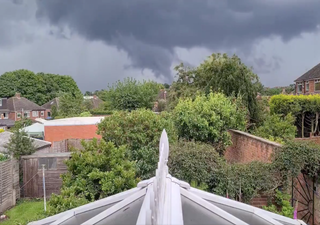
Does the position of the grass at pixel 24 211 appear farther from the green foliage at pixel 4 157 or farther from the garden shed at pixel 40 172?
the green foliage at pixel 4 157

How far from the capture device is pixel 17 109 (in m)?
45.4

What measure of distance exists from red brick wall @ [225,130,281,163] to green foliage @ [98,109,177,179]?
333 centimetres

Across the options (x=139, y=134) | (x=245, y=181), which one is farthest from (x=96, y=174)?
(x=245, y=181)

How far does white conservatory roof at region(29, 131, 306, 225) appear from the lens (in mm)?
1642

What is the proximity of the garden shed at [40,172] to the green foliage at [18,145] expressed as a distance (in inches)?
11.4

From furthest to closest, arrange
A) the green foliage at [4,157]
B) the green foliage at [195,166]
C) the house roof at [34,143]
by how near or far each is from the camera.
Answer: the house roof at [34,143]
the green foliage at [4,157]
the green foliage at [195,166]

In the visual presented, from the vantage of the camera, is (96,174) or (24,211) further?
(24,211)

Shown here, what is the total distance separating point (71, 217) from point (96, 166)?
4.48 metres

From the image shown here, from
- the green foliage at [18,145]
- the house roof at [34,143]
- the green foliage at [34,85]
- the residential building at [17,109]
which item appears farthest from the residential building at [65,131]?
the green foliage at [34,85]

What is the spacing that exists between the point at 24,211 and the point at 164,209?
896 centimetres

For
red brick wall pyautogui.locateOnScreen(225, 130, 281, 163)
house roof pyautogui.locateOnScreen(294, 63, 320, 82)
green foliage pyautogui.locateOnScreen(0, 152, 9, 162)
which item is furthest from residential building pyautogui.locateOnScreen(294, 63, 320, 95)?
green foliage pyautogui.locateOnScreen(0, 152, 9, 162)

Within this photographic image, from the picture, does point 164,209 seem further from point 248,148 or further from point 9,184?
point 248,148

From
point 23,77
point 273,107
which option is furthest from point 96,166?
point 23,77

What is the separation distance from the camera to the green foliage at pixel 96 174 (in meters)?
6.30
